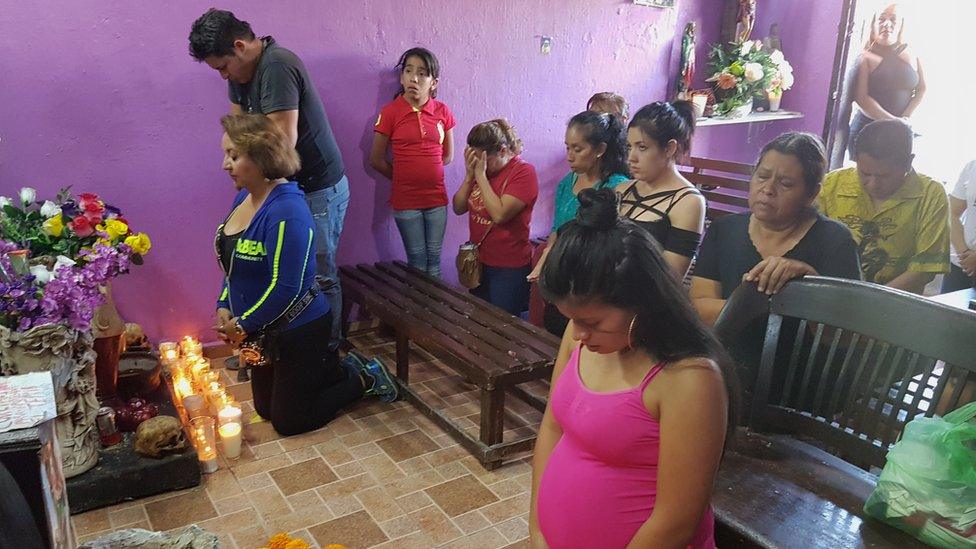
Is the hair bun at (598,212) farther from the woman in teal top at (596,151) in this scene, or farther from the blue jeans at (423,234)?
the blue jeans at (423,234)

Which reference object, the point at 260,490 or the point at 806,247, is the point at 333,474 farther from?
the point at 806,247

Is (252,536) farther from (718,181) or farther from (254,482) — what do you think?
(718,181)

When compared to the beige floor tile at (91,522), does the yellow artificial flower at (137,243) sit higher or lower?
higher

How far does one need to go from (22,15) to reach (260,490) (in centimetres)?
224

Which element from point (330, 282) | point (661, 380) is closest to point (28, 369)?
point (330, 282)

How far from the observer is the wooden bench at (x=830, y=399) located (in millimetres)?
1396

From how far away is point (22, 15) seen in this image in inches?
118

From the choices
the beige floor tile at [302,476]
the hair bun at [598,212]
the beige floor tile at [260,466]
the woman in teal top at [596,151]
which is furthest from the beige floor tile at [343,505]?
the hair bun at [598,212]

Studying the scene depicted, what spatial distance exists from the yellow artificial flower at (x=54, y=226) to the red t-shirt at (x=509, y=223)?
71.6 inches

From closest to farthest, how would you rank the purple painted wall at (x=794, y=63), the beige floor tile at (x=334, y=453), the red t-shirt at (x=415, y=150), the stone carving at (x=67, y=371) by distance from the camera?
the stone carving at (x=67, y=371) → the beige floor tile at (x=334, y=453) → the red t-shirt at (x=415, y=150) → the purple painted wall at (x=794, y=63)

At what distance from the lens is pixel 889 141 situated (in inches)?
97.9

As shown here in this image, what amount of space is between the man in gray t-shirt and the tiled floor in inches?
25.1

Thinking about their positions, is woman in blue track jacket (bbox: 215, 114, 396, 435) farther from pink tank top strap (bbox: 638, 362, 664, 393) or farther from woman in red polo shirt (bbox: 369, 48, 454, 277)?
pink tank top strap (bbox: 638, 362, 664, 393)

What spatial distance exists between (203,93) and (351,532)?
2.26 meters
